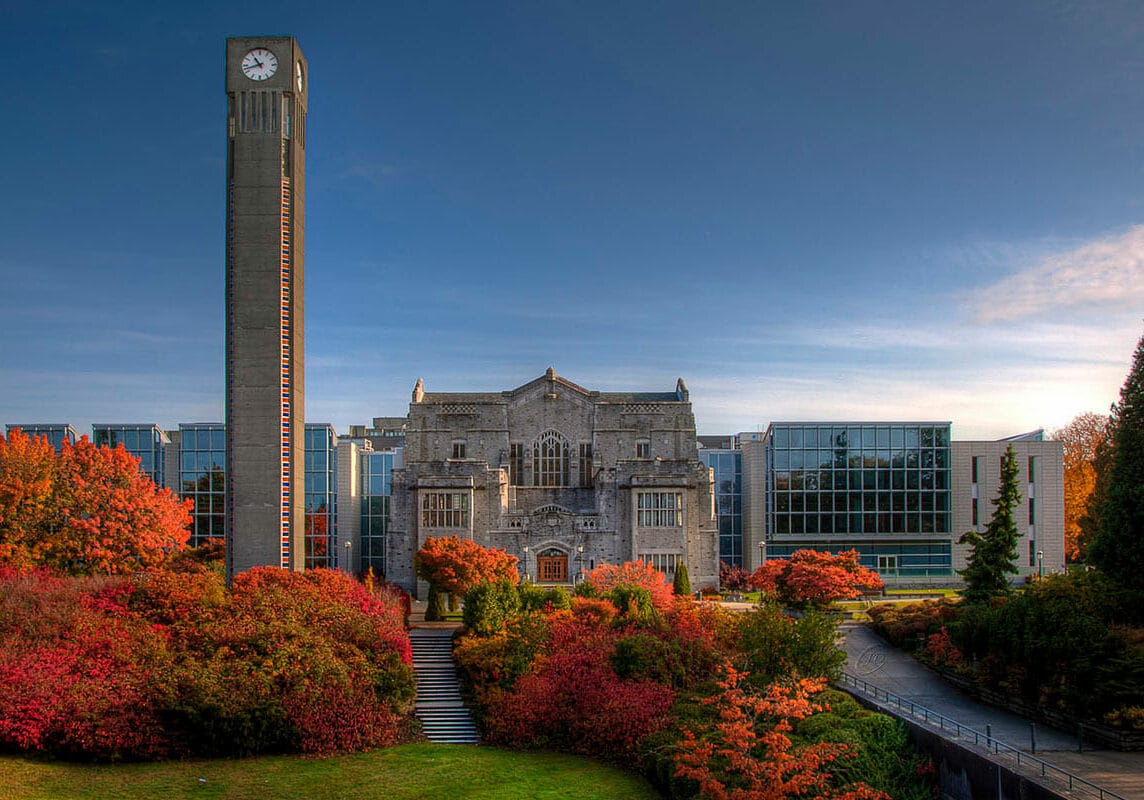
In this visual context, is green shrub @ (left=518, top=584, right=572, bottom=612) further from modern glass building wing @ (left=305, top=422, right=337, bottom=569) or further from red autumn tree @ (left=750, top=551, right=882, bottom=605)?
modern glass building wing @ (left=305, top=422, right=337, bottom=569)

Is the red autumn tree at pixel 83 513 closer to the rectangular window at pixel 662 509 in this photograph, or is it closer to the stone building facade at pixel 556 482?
the stone building facade at pixel 556 482

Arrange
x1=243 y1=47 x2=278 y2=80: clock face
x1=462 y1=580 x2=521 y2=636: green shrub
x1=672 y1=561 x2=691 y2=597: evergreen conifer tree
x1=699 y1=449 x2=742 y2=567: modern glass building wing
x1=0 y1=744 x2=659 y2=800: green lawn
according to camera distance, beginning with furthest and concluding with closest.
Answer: x1=699 y1=449 x2=742 y2=567: modern glass building wing < x1=672 y1=561 x2=691 y2=597: evergreen conifer tree < x1=243 y1=47 x2=278 y2=80: clock face < x1=462 y1=580 x2=521 y2=636: green shrub < x1=0 y1=744 x2=659 y2=800: green lawn

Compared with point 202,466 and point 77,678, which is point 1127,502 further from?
point 202,466

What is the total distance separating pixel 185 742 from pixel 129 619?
5823mm

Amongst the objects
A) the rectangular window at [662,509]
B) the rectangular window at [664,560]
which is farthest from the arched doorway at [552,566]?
the rectangular window at [662,509]

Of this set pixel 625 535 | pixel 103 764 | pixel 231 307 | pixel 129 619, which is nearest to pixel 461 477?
pixel 625 535

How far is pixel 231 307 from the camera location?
37.7 m

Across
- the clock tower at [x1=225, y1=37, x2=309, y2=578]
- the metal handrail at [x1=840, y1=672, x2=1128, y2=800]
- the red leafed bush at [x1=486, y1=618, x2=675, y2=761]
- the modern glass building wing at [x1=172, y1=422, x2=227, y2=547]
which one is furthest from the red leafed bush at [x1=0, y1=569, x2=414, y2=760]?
the modern glass building wing at [x1=172, y1=422, x2=227, y2=547]

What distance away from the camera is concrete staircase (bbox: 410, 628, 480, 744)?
32031mm

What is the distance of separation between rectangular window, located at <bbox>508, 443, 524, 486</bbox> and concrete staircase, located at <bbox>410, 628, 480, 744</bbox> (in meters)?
19.0

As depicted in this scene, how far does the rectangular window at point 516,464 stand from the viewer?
59.6 meters

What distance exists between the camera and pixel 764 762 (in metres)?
22.4

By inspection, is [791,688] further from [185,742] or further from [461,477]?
[461,477]

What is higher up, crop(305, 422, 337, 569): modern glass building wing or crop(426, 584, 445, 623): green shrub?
crop(305, 422, 337, 569): modern glass building wing
